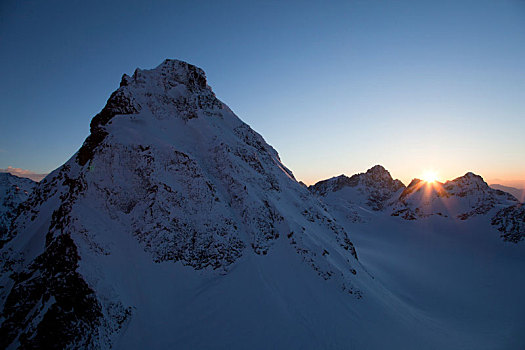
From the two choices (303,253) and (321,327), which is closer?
(321,327)

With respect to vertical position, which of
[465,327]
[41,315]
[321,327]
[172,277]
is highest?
[172,277]

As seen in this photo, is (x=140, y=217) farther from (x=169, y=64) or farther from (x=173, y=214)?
(x=169, y=64)

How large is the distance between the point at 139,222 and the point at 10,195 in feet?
298

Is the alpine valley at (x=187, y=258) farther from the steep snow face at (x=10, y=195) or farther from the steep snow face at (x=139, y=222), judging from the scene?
the steep snow face at (x=10, y=195)

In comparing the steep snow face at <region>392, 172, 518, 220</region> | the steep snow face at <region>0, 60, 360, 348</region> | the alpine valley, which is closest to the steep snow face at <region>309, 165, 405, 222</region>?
the steep snow face at <region>392, 172, 518, 220</region>

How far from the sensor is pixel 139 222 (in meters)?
19.1

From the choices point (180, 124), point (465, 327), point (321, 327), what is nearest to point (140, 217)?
point (180, 124)

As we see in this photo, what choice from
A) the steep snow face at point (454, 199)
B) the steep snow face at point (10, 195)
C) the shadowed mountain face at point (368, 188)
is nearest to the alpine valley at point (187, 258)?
the steep snow face at point (454, 199)

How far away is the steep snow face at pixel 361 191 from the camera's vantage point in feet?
359

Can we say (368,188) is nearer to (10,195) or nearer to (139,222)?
(139,222)

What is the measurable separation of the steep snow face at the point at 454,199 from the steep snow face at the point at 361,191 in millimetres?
14781

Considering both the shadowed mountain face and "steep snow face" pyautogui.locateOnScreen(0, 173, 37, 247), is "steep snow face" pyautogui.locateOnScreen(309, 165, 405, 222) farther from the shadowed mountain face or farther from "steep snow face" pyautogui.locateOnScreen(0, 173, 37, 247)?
"steep snow face" pyautogui.locateOnScreen(0, 173, 37, 247)

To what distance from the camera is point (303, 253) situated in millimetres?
22547

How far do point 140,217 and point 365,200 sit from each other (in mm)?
120060
